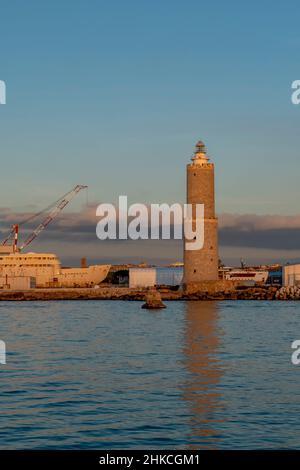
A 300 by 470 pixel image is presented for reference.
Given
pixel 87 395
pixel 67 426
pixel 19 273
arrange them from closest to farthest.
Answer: pixel 67 426 < pixel 87 395 < pixel 19 273

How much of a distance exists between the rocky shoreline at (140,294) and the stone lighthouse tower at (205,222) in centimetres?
194

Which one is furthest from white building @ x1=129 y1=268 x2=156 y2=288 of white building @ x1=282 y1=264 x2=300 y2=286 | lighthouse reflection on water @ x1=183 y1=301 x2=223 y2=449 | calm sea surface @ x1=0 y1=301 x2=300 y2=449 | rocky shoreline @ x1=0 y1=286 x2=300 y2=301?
calm sea surface @ x1=0 y1=301 x2=300 y2=449

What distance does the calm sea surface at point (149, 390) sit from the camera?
1920 centimetres

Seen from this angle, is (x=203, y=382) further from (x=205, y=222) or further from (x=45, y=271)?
(x=45, y=271)

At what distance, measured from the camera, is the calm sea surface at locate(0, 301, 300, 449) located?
63.0 ft

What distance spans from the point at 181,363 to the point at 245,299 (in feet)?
213

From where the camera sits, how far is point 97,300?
9781cm

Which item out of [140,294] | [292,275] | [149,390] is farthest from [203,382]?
[292,275]

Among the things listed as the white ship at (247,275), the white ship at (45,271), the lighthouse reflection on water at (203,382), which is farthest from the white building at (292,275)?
the lighthouse reflection on water at (203,382)

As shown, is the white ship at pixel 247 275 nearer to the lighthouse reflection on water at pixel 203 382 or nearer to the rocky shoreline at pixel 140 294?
the rocky shoreline at pixel 140 294

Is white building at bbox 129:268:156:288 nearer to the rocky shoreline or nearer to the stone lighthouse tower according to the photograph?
the rocky shoreline

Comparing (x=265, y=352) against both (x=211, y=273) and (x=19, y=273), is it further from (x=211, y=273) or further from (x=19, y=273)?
(x=19, y=273)

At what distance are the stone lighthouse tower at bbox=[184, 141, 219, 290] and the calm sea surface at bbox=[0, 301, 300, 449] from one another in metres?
44.0
